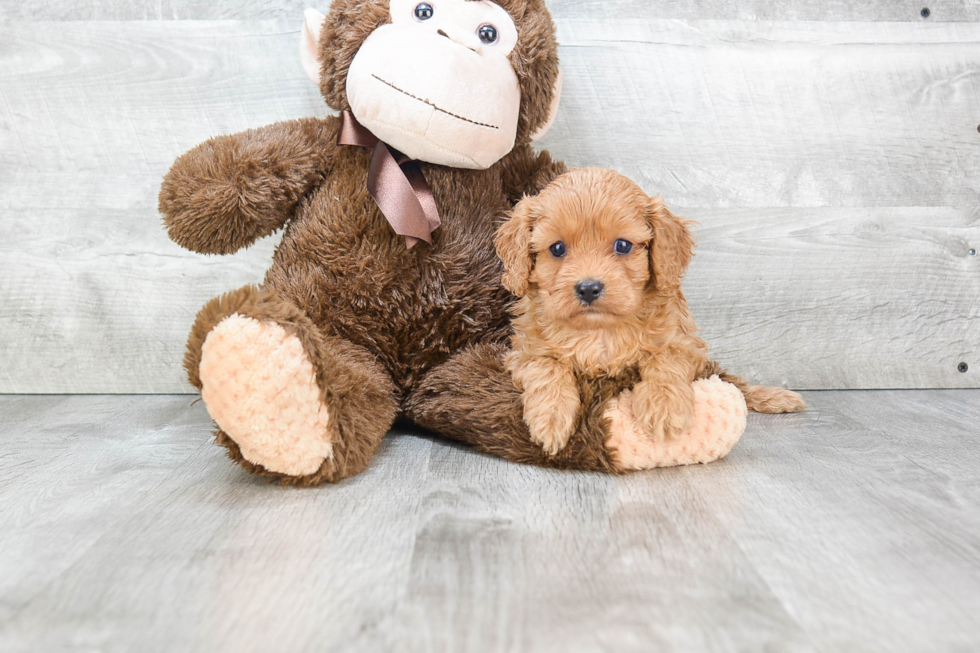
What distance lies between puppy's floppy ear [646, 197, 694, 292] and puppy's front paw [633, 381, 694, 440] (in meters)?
0.14

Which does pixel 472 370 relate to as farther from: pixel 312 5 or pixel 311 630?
pixel 312 5

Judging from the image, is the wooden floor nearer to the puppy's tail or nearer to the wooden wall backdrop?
the puppy's tail

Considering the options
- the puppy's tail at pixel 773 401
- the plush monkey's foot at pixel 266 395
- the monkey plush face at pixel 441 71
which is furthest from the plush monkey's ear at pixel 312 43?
the puppy's tail at pixel 773 401

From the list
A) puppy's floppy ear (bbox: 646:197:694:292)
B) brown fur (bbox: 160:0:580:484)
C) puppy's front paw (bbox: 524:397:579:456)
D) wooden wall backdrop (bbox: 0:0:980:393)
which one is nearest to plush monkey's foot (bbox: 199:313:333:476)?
brown fur (bbox: 160:0:580:484)

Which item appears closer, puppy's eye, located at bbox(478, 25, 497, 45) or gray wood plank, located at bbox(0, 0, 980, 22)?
puppy's eye, located at bbox(478, 25, 497, 45)

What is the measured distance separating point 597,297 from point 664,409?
0.59 feet

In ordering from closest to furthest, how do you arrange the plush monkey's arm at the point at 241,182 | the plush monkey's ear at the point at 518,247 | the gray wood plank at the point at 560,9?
the plush monkey's ear at the point at 518,247 → the plush monkey's arm at the point at 241,182 → the gray wood plank at the point at 560,9

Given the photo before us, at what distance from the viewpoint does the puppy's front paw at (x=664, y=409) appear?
98 cm

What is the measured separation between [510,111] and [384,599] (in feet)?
2.49

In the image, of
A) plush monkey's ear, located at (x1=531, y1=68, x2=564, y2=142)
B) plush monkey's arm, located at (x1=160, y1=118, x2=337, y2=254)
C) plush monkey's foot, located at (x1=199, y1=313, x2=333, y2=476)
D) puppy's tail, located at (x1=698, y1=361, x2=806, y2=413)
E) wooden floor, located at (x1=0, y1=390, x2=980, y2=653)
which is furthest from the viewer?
puppy's tail, located at (x1=698, y1=361, x2=806, y2=413)

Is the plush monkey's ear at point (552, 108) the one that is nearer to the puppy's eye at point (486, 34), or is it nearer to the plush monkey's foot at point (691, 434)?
the puppy's eye at point (486, 34)

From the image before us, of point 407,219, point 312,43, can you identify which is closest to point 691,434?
point 407,219

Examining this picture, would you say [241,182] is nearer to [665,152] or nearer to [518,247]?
[518,247]

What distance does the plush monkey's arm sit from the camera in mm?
1131
